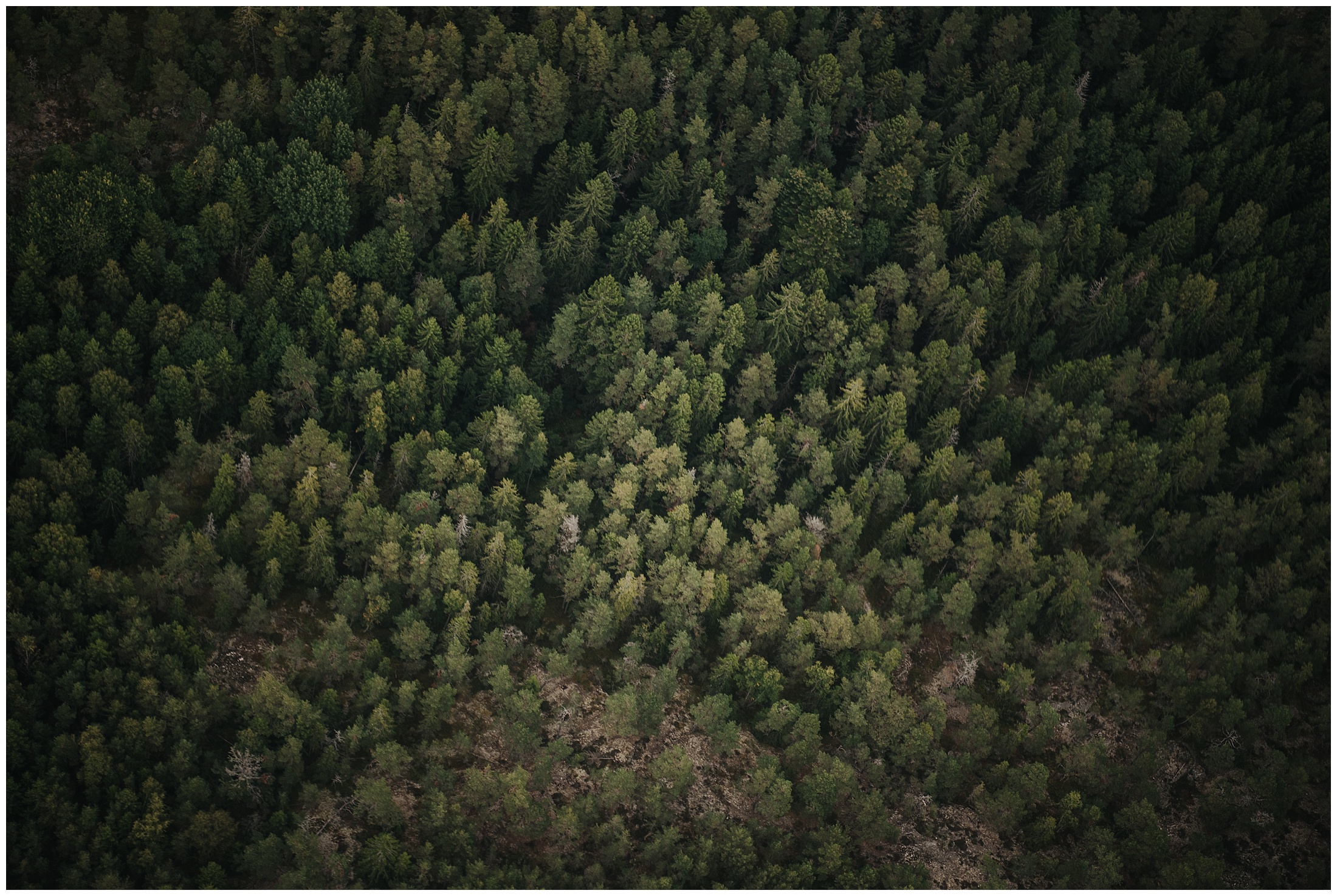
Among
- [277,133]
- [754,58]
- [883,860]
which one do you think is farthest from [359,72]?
[883,860]

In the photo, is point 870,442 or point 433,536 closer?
point 433,536

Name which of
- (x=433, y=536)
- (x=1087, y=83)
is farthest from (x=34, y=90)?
(x=1087, y=83)

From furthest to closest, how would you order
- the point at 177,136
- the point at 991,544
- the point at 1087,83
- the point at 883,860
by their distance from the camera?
1. the point at 1087,83
2. the point at 177,136
3. the point at 991,544
4. the point at 883,860

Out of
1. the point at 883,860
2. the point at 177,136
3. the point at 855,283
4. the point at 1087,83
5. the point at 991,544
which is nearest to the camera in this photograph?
the point at 883,860

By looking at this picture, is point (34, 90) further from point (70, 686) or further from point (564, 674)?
point (564, 674)

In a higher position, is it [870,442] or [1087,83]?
[1087,83]

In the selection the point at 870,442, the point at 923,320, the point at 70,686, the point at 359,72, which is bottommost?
the point at 70,686

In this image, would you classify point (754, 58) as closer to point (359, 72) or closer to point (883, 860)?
point (359, 72)
